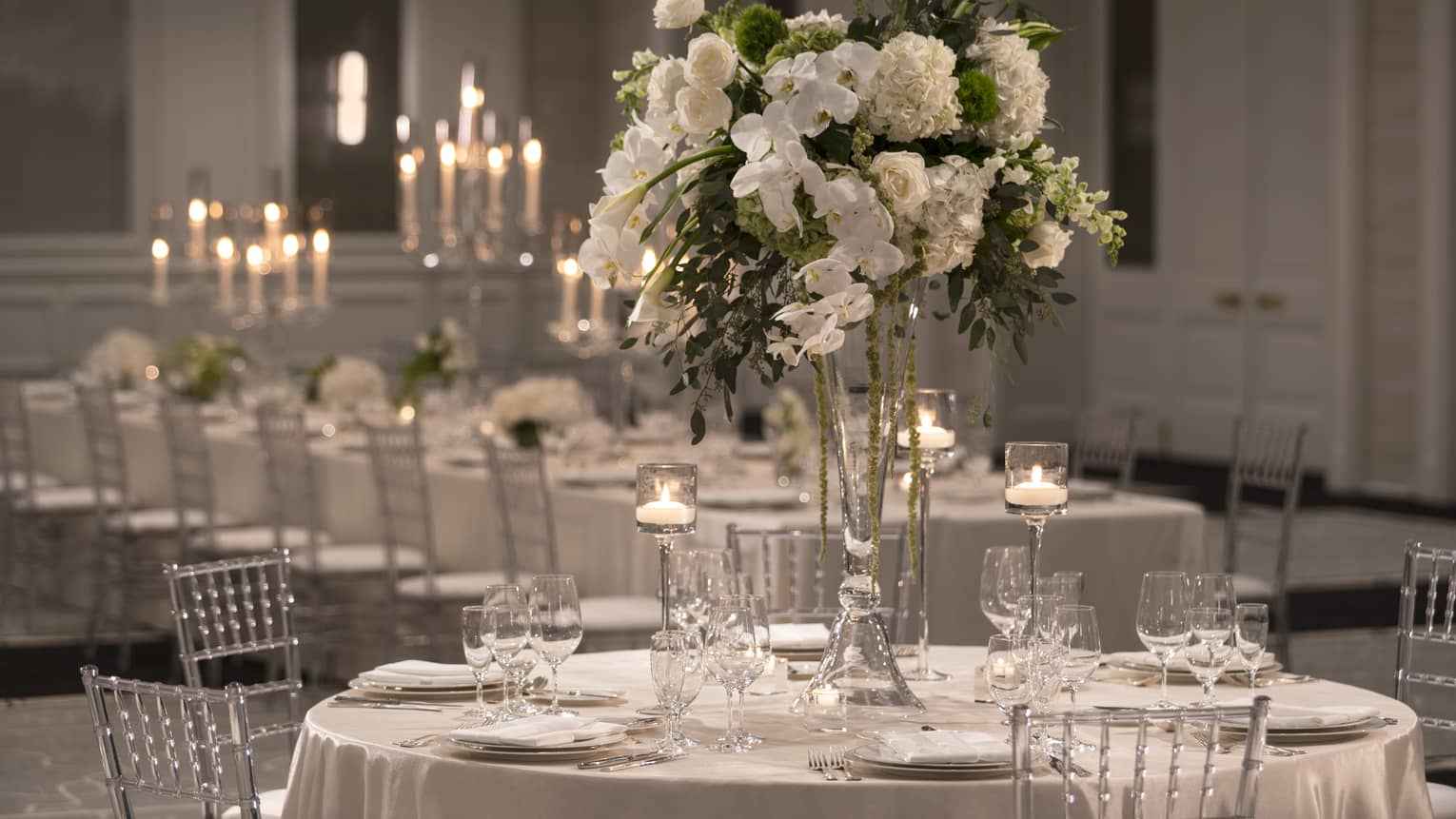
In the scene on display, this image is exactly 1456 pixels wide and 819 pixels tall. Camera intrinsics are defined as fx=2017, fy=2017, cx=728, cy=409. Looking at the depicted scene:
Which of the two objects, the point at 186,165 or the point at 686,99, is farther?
the point at 186,165

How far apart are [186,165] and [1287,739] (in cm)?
1249

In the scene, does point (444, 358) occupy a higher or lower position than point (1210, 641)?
higher

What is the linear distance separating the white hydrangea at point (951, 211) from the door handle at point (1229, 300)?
1009 cm

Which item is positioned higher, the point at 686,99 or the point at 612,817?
the point at 686,99

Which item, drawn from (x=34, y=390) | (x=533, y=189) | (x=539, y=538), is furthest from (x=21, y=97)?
(x=539, y=538)

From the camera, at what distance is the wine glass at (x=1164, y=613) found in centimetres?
300

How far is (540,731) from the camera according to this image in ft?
9.16

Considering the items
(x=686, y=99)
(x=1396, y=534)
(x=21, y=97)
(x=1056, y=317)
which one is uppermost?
(x=21, y=97)

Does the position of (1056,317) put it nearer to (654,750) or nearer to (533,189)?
(654,750)

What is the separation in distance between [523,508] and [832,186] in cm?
359

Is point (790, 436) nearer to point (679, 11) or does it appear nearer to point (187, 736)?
point (679, 11)

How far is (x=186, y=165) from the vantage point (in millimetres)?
14266

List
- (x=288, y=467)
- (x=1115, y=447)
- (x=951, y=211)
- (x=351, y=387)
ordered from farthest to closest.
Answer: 1. (x=351, y=387)
2. (x=288, y=467)
3. (x=1115, y=447)
4. (x=951, y=211)

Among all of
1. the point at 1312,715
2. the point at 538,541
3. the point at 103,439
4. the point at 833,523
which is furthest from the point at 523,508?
the point at 1312,715
